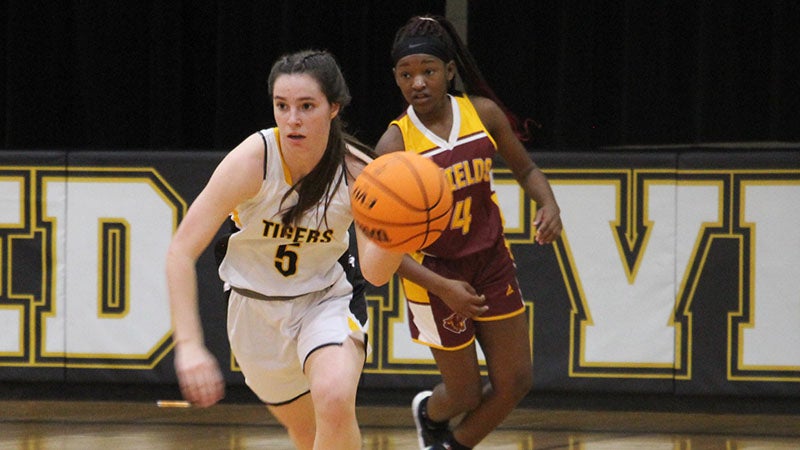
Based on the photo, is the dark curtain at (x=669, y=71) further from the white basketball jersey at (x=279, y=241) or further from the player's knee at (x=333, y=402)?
the player's knee at (x=333, y=402)

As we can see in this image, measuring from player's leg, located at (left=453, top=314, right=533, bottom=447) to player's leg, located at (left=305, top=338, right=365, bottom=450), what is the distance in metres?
1.21

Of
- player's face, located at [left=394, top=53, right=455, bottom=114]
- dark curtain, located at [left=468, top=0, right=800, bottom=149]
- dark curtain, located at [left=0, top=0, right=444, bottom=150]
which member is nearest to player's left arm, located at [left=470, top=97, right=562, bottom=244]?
player's face, located at [left=394, top=53, right=455, bottom=114]

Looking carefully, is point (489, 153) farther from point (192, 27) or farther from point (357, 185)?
point (192, 27)

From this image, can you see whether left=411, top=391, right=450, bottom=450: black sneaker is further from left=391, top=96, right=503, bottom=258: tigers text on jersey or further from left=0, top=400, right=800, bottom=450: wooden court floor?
left=391, top=96, right=503, bottom=258: tigers text on jersey

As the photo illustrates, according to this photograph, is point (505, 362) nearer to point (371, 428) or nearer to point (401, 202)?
point (401, 202)

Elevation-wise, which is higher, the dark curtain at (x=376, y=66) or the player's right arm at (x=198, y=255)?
the dark curtain at (x=376, y=66)

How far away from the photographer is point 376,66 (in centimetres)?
952

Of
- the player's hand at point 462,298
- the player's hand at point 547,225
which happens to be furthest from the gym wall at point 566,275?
the player's hand at point 462,298

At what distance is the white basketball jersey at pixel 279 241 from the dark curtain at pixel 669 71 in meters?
4.85

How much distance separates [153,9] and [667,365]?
4.77 metres

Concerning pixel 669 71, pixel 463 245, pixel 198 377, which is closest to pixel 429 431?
pixel 463 245

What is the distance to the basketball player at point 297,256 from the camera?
3.98 m

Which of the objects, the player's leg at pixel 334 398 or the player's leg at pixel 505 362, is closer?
the player's leg at pixel 334 398

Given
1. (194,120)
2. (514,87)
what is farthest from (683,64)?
(194,120)
